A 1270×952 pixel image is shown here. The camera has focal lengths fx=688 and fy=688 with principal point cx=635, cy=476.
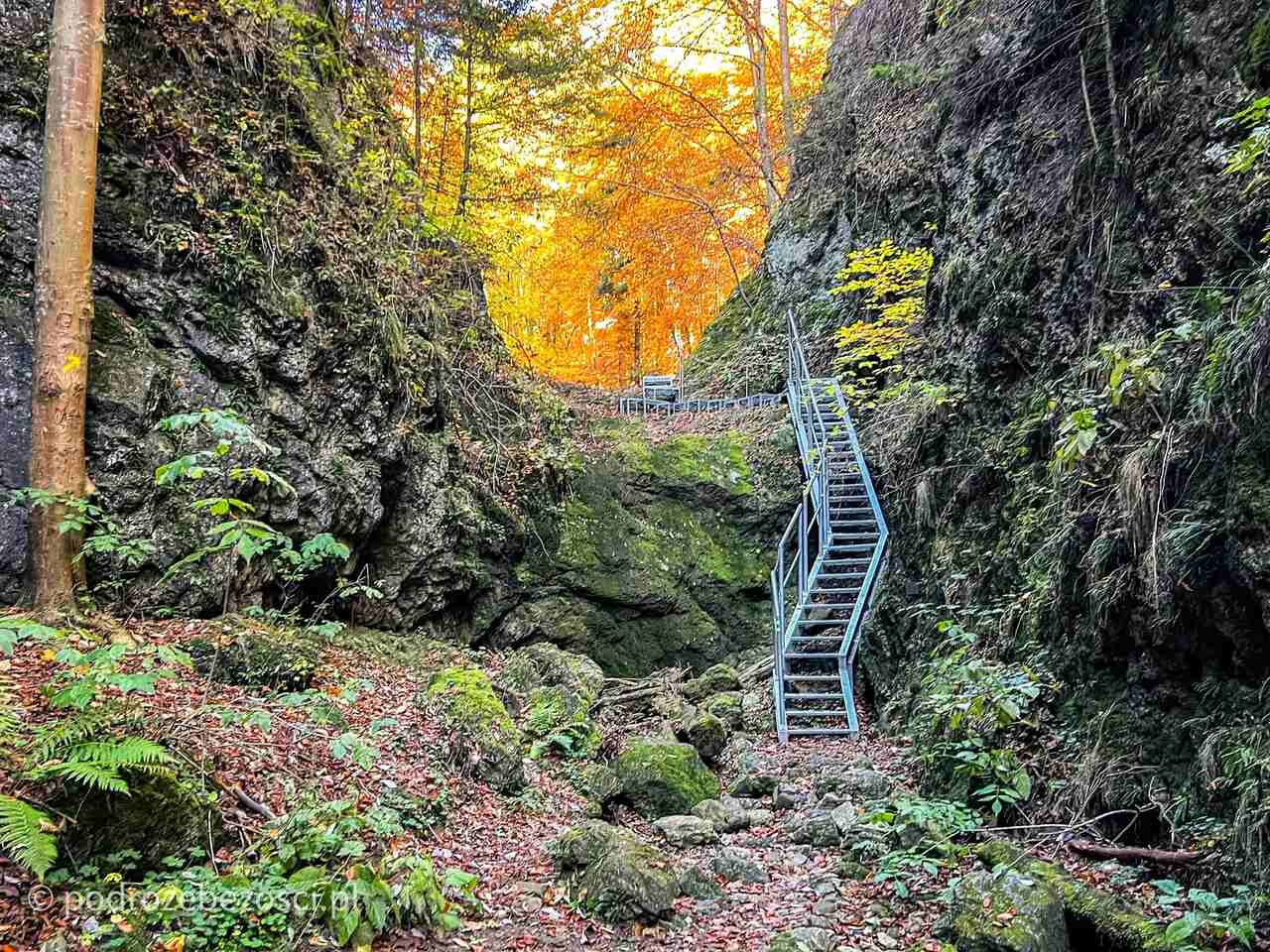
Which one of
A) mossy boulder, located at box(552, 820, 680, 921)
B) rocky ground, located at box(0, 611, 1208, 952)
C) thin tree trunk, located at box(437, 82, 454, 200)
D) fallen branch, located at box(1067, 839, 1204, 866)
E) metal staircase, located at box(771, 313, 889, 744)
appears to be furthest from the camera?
thin tree trunk, located at box(437, 82, 454, 200)

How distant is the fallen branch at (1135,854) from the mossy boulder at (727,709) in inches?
188

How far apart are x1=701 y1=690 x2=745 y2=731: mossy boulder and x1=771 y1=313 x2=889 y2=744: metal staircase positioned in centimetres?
60

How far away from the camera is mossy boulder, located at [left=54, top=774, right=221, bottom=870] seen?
→ 3117 millimetres

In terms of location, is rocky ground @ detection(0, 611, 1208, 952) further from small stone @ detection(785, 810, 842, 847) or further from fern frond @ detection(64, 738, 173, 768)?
fern frond @ detection(64, 738, 173, 768)

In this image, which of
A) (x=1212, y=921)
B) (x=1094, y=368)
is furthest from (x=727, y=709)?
(x=1212, y=921)

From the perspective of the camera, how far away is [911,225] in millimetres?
12625

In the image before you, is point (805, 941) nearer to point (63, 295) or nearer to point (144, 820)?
point (144, 820)

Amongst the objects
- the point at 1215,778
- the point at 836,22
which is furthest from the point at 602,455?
the point at 836,22

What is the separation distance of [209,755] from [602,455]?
29.4 feet

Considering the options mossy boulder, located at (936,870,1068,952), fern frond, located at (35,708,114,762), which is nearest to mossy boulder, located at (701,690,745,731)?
mossy boulder, located at (936,870,1068,952)

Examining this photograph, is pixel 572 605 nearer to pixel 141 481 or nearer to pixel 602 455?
pixel 602 455

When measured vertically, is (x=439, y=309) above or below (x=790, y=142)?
below

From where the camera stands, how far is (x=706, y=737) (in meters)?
7.43

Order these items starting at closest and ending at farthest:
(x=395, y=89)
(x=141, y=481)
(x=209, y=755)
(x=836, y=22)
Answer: (x=209, y=755) < (x=141, y=481) < (x=395, y=89) < (x=836, y=22)
